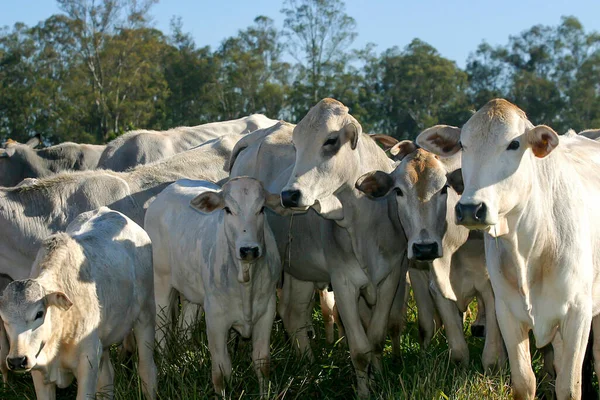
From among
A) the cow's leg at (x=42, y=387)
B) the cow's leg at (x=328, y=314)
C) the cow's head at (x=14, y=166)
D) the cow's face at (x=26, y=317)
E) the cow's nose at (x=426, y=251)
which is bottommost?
the cow's leg at (x=328, y=314)

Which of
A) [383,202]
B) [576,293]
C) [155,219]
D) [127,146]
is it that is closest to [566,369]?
[576,293]

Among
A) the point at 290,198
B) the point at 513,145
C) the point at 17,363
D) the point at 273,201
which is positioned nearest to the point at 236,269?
the point at 273,201

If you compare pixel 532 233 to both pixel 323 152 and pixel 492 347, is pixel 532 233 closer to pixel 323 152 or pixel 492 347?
pixel 492 347

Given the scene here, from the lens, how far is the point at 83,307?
6.45 metres

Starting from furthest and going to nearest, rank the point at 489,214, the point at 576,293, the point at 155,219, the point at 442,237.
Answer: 1. the point at 155,219
2. the point at 442,237
3. the point at 576,293
4. the point at 489,214

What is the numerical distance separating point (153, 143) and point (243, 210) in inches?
286

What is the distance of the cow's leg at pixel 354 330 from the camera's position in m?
7.19

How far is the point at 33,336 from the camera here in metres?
5.98

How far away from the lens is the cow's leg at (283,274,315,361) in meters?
8.02

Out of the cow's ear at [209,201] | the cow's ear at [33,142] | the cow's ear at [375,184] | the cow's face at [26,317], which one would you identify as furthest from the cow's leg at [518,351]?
the cow's ear at [33,142]

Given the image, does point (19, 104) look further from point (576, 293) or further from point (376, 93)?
point (576, 293)

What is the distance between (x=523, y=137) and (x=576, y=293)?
1.13 meters

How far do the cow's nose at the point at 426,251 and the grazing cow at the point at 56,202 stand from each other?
3.80 metres

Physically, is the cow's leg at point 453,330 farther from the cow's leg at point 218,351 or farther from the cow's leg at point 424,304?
the cow's leg at point 218,351
